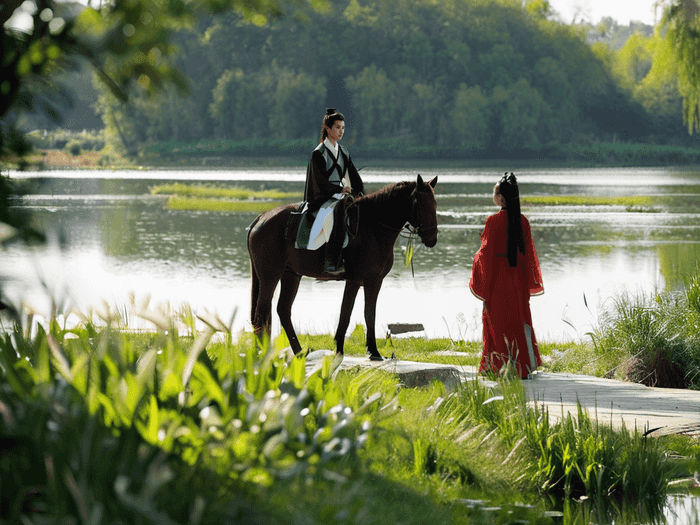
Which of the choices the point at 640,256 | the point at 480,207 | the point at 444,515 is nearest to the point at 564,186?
the point at 480,207

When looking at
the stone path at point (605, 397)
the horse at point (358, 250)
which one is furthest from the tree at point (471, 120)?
the stone path at point (605, 397)

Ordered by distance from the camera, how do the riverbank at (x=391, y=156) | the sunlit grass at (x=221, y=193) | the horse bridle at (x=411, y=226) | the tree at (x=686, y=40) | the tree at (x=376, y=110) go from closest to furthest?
the horse bridle at (x=411, y=226)
the tree at (x=686, y=40)
the sunlit grass at (x=221, y=193)
the riverbank at (x=391, y=156)
the tree at (x=376, y=110)

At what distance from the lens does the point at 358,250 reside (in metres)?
8.34

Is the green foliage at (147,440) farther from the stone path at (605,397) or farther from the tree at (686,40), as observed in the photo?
the tree at (686,40)

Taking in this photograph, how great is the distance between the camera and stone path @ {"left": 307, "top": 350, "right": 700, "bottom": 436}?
5959mm

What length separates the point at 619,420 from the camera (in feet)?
19.5

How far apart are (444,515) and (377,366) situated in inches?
101

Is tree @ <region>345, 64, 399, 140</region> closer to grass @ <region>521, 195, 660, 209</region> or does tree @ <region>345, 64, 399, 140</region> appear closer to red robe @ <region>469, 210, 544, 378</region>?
grass @ <region>521, 195, 660, 209</region>

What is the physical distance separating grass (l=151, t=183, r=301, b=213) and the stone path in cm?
2709

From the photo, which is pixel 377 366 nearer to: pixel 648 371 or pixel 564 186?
pixel 648 371

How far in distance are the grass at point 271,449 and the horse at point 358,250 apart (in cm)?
250

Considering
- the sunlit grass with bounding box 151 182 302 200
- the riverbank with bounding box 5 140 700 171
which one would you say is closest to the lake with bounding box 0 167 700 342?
the sunlit grass with bounding box 151 182 302 200

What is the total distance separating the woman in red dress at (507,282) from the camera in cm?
798

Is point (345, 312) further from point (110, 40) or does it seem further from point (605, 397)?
point (110, 40)
